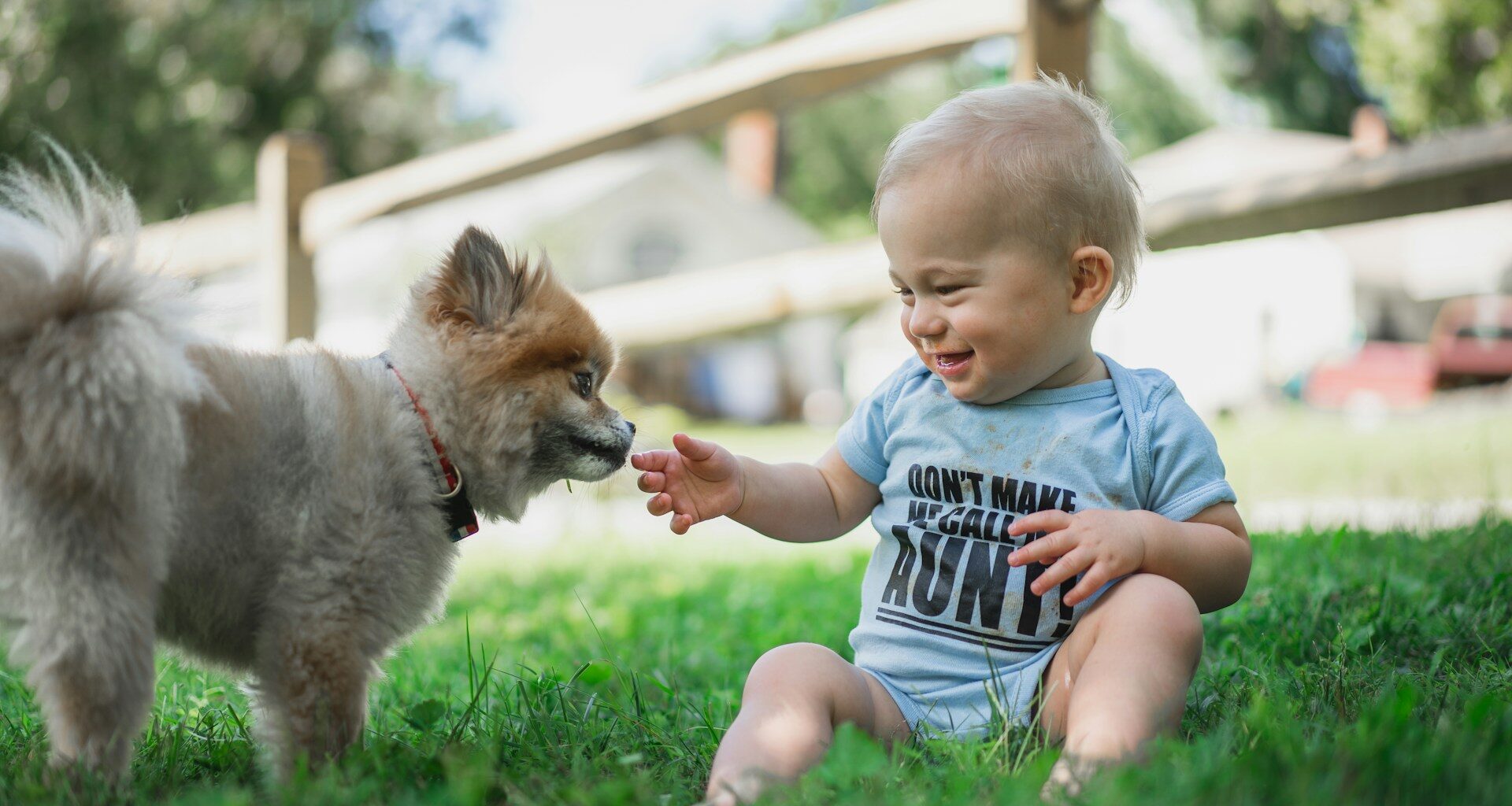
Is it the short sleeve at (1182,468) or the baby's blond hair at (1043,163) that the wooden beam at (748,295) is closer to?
the baby's blond hair at (1043,163)

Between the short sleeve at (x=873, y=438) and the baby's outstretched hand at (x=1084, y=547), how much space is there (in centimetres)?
53

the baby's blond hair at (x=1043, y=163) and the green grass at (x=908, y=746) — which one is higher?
the baby's blond hair at (x=1043, y=163)

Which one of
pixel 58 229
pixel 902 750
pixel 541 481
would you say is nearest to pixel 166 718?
pixel 541 481

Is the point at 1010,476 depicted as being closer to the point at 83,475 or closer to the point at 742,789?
the point at 742,789

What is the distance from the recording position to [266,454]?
2119 mm

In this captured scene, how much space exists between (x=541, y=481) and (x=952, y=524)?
0.96 meters

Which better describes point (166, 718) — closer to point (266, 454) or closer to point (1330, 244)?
point (266, 454)

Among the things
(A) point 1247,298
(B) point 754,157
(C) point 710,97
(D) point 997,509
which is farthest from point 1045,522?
(B) point 754,157

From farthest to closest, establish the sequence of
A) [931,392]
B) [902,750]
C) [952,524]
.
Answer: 1. [931,392]
2. [952,524]
3. [902,750]

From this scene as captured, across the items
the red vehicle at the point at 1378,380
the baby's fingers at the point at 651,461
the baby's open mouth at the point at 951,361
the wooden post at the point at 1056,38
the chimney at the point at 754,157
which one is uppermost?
the wooden post at the point at 1056,38

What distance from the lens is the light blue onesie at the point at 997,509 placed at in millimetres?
2305

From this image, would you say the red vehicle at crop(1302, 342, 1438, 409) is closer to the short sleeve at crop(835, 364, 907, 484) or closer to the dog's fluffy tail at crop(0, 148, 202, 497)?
Answer: the short sleeve at crop(835, 364, 907, 484)

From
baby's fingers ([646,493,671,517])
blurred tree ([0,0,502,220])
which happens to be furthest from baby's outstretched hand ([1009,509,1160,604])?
blurred tree ([0,0,502,220])

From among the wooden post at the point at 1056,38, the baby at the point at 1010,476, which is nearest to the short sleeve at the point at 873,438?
A: the baby at the point at 1010,476
